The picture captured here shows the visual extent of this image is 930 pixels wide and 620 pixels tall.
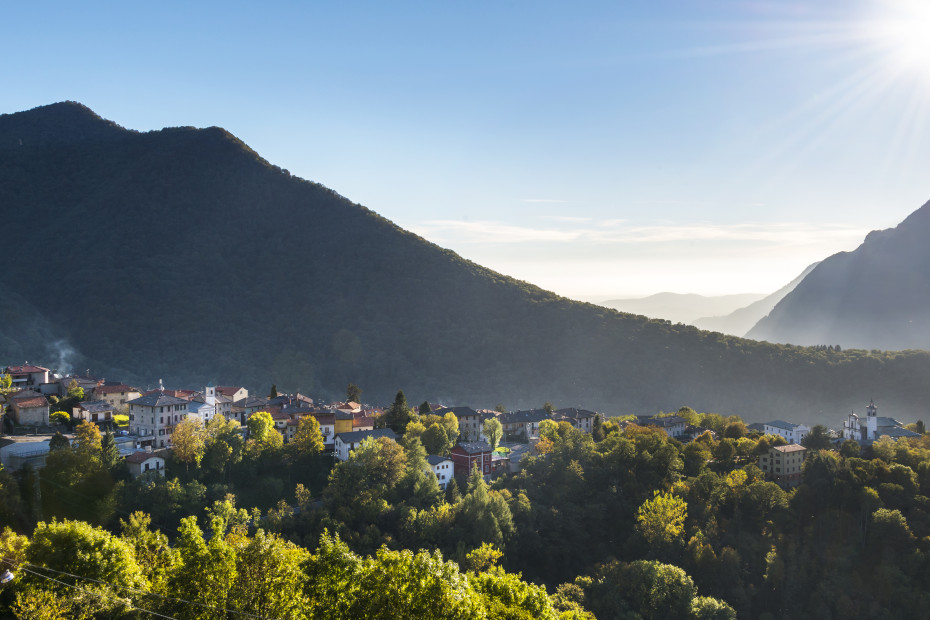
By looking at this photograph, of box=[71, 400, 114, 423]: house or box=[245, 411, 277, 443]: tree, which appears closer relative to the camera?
box=[71, 400, 114, 423]: house

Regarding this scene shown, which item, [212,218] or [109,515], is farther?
[212,218]

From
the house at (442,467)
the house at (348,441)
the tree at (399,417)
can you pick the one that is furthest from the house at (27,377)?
the house at (442,467)

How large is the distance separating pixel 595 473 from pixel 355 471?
69.4 feet

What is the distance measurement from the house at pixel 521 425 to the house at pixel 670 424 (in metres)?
11.4

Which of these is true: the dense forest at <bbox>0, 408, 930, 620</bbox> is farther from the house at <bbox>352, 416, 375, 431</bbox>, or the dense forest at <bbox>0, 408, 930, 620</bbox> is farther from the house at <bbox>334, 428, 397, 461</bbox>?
the house at <bbox>352, 416, 375, 431</bbox>

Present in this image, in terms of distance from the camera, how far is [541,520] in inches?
1855

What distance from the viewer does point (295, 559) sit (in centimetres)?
1977

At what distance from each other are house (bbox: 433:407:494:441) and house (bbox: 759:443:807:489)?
84.5ft

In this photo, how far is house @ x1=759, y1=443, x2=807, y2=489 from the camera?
56188 millimetres

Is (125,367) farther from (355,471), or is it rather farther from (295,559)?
(295,559)

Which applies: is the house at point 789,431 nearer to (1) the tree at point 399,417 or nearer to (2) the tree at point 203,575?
(1) the tree at point 399,417

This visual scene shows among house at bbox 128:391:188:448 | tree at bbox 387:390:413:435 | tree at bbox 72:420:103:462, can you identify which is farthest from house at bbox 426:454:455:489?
tree at bbox 72:420:103:462

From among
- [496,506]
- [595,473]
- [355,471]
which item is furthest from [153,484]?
[595,473]

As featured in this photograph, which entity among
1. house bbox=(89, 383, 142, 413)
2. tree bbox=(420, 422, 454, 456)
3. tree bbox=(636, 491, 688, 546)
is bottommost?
tree bbox=(636, 491, 688, 546)
